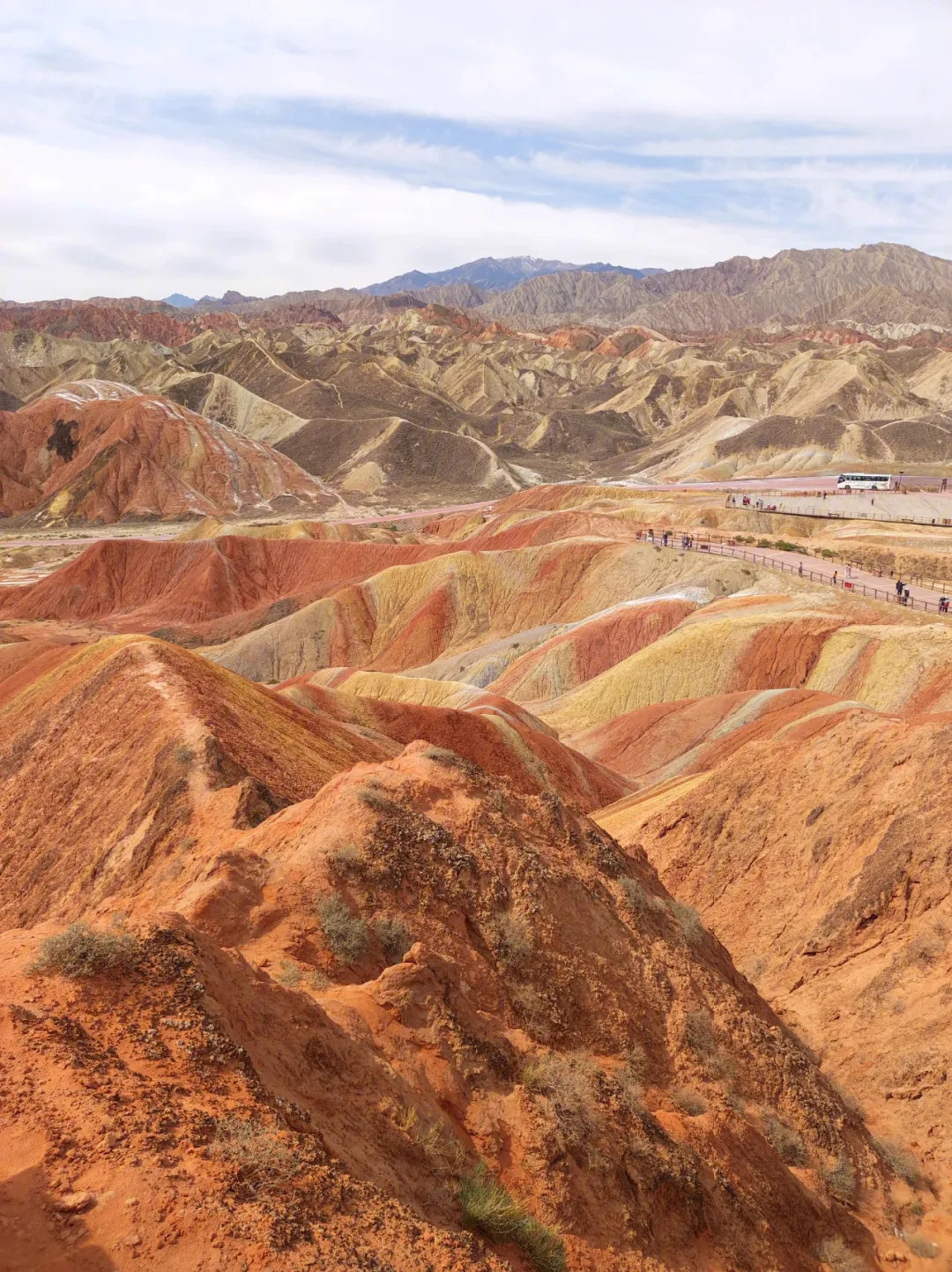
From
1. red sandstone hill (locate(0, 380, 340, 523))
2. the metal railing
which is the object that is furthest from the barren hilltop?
red sandstone hill (locate(0, 380, 340, 523))

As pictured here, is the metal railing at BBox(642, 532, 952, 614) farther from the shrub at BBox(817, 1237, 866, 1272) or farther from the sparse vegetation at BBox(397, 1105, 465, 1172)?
the sparse vegetation at BBox(397, 1105, 465, 1172)

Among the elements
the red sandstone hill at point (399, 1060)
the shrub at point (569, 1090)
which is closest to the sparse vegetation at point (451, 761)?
the red sandstone hill at point (399, 1060)

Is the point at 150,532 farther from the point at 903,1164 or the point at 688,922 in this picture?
the point at 903,1164

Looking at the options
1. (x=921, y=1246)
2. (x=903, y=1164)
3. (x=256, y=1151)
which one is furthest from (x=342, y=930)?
(x=903, y=1164)

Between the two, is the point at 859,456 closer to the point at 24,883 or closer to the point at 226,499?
the point at 226,499

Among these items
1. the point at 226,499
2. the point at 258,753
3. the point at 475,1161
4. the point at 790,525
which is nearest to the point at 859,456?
the point at 790,525
